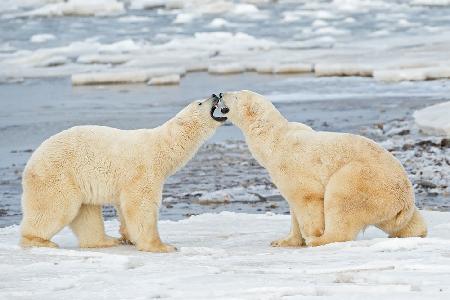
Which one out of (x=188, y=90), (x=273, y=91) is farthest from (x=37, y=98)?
(x=273, y=91)

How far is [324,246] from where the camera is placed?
20.5 feet

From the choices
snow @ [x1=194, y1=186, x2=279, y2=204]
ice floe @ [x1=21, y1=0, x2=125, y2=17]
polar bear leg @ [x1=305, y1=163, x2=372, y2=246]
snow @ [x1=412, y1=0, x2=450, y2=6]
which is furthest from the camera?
ice floe @ [x1=21, y1=0, x2=125, y2=17]

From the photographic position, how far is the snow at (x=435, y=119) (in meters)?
13.0

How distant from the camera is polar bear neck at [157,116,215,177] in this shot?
6.93 metres

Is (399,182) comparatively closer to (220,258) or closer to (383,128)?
(220,258)

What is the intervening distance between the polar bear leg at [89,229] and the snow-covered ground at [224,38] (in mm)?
13701

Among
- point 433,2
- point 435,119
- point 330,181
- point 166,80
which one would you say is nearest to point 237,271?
point 330,181

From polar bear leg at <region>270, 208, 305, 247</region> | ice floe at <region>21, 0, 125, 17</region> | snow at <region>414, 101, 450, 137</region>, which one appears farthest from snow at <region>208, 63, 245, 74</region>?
ice floe at <region>21, 0, 125, 17</region>

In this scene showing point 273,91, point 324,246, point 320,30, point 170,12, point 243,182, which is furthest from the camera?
point 170,12

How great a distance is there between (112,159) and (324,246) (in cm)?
158

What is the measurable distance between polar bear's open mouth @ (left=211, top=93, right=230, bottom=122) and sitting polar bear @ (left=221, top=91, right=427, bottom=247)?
157 millimetres

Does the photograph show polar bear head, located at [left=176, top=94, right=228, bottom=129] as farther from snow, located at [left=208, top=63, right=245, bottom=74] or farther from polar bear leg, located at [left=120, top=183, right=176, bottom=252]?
snow, located at [left=208, top=63, right=245, bottom=74]

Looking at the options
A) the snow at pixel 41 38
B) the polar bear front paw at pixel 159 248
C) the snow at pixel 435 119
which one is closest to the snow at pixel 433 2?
the snow at pixel 41 38

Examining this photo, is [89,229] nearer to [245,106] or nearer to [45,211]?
[45,211]
